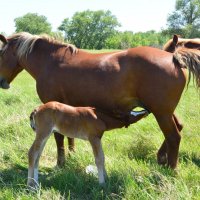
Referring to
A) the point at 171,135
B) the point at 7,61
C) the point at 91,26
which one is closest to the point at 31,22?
the point at 91,26

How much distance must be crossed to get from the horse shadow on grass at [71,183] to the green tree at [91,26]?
85.5 m

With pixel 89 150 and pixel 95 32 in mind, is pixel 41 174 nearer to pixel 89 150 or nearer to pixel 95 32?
pixel 89 150

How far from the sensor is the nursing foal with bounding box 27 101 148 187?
4168mm

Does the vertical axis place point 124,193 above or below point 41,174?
above

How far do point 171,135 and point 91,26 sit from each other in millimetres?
92358

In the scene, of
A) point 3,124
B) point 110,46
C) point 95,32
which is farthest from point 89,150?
point 95,32

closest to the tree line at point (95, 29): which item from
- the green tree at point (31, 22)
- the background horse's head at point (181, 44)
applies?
the green tree at point (31, 22)

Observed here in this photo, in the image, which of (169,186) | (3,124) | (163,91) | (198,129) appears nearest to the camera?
(169,186)

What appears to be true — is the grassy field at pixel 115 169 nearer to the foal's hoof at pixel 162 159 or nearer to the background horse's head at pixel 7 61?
the foal's hoof at pixel 162 159

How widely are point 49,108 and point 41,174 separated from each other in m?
1.10

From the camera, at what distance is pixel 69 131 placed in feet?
14.0

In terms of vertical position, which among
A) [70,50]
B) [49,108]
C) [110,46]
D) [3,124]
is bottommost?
[110,46]

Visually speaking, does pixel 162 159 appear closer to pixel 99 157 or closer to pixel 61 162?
pixel 99 157

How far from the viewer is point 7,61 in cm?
548
